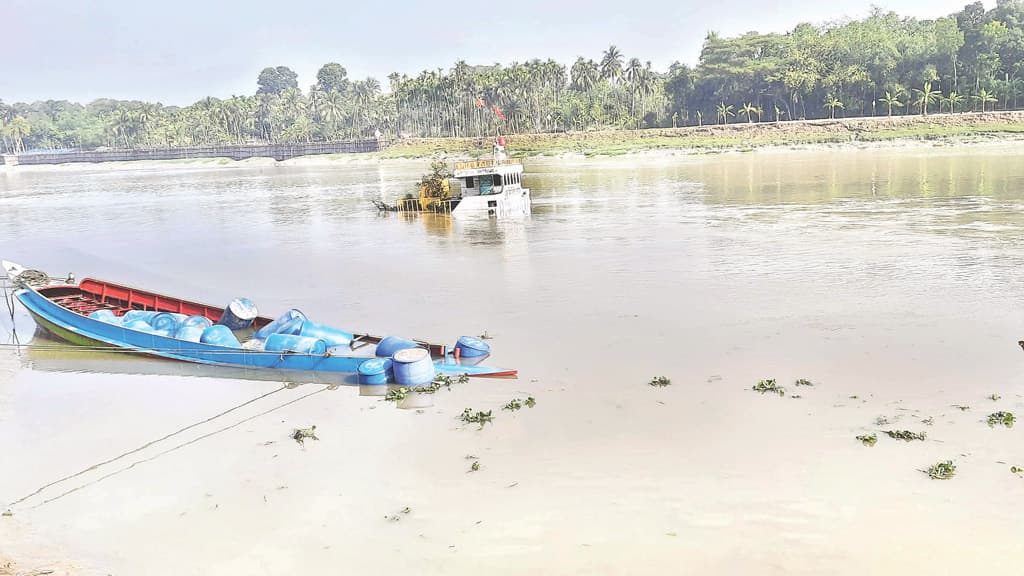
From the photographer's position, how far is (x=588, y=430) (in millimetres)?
12750

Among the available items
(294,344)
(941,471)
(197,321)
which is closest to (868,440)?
(941,471)

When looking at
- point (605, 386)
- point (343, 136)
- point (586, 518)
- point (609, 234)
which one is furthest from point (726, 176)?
point (343, 136)

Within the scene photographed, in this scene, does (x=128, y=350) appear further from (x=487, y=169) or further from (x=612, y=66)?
(x=612, y=66)

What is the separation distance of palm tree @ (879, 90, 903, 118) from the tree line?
0.32 meters

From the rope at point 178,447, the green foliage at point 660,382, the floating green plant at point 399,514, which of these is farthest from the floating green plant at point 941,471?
the rope at point 178,447

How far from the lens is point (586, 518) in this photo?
32.6 feet

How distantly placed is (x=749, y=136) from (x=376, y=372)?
4082 inches

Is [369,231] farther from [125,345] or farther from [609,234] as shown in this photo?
[125,345]

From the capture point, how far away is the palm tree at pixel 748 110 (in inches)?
4732

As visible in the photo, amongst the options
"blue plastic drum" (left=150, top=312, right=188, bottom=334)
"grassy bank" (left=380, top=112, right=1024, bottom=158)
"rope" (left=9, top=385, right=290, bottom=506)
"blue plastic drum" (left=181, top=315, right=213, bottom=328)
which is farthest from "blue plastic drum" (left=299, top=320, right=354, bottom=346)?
"grassy bank" (left=380, top=112, right=1024, bottom=158)

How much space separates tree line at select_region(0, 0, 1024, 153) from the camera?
110 m

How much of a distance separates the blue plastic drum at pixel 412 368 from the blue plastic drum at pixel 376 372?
0.18 metres

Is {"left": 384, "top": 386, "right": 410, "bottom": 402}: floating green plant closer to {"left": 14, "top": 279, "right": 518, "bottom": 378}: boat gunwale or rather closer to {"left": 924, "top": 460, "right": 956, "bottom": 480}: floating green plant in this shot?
{"left": 14, "top": 279, "right": 518, "bottom": 378}: boat gunwale

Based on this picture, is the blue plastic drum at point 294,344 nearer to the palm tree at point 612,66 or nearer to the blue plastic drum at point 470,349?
the blue plastic drum at point 470,349
